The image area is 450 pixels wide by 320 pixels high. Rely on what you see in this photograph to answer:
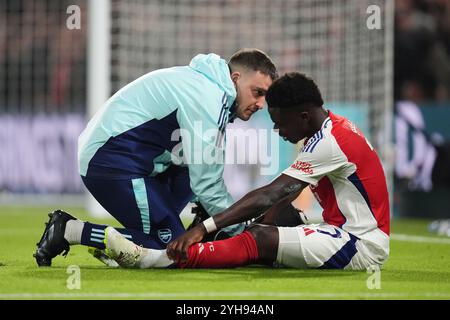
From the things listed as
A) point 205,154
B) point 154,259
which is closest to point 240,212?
point 205,154

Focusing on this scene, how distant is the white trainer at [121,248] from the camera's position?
5.78 metres

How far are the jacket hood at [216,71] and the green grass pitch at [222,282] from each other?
1.11 meters

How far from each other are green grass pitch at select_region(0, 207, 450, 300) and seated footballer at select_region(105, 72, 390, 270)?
100 mm

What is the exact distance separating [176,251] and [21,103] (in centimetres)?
1230

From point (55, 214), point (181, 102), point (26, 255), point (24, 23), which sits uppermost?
point (24, 23)

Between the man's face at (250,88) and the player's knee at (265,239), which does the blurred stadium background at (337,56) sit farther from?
the player's knee at (265,239)

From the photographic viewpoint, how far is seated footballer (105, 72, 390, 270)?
5703 millimetres

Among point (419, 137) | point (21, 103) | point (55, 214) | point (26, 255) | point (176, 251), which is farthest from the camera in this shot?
point (21, 103)

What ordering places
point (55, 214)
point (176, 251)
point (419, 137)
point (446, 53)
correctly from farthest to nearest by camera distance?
1. point (446, 53)
2. point (419, 137)
3. point (55, 214)
4. point (176, 251)

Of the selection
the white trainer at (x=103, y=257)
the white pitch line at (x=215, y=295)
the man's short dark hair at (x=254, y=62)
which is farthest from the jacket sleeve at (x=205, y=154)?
the white pitch line at (x=215, y=295)

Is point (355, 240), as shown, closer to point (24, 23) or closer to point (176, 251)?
point (176, 251)

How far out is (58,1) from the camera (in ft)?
58.3

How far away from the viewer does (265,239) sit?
18.9 ft
